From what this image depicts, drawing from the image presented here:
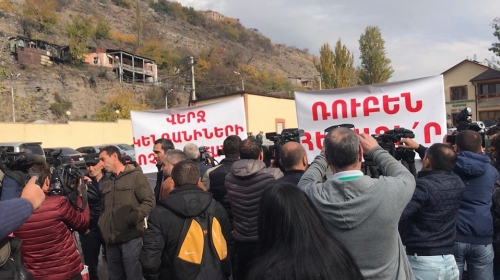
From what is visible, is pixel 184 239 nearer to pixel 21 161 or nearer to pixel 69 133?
pixel 21 161

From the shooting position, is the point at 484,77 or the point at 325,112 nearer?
the point at 325,112

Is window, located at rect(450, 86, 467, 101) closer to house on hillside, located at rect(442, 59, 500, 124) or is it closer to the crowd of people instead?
house on hillside, located at rect(442, 59, 500, 124)

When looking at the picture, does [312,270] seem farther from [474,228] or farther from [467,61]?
[467,61]

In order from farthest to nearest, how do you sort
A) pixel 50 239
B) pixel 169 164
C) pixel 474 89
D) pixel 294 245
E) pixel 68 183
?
pixel 474 89 → pixel 169 164 → pixel 68 183 → pixel 50 239 → pixel 294 245

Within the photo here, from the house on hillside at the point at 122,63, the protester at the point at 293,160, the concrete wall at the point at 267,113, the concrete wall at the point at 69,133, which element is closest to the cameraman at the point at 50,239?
the protester at the point at 293,160

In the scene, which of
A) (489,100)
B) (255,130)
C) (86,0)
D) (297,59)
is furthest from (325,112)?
(297,59)

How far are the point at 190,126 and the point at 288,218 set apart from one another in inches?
204

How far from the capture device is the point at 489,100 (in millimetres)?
42469

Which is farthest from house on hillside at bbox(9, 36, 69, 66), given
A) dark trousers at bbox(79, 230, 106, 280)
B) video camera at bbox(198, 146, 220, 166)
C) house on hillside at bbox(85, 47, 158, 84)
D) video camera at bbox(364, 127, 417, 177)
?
video camera at bbox(364, 127, 417, 177)

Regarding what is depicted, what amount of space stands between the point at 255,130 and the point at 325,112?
21896 millimetres

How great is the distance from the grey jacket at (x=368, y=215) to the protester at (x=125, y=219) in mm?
2507

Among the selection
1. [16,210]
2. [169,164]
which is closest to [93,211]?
[169,164]

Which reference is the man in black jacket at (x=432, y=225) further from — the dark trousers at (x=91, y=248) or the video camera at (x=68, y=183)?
the dark trousers at (x=91, y=248)

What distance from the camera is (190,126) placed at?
6.75 metres
